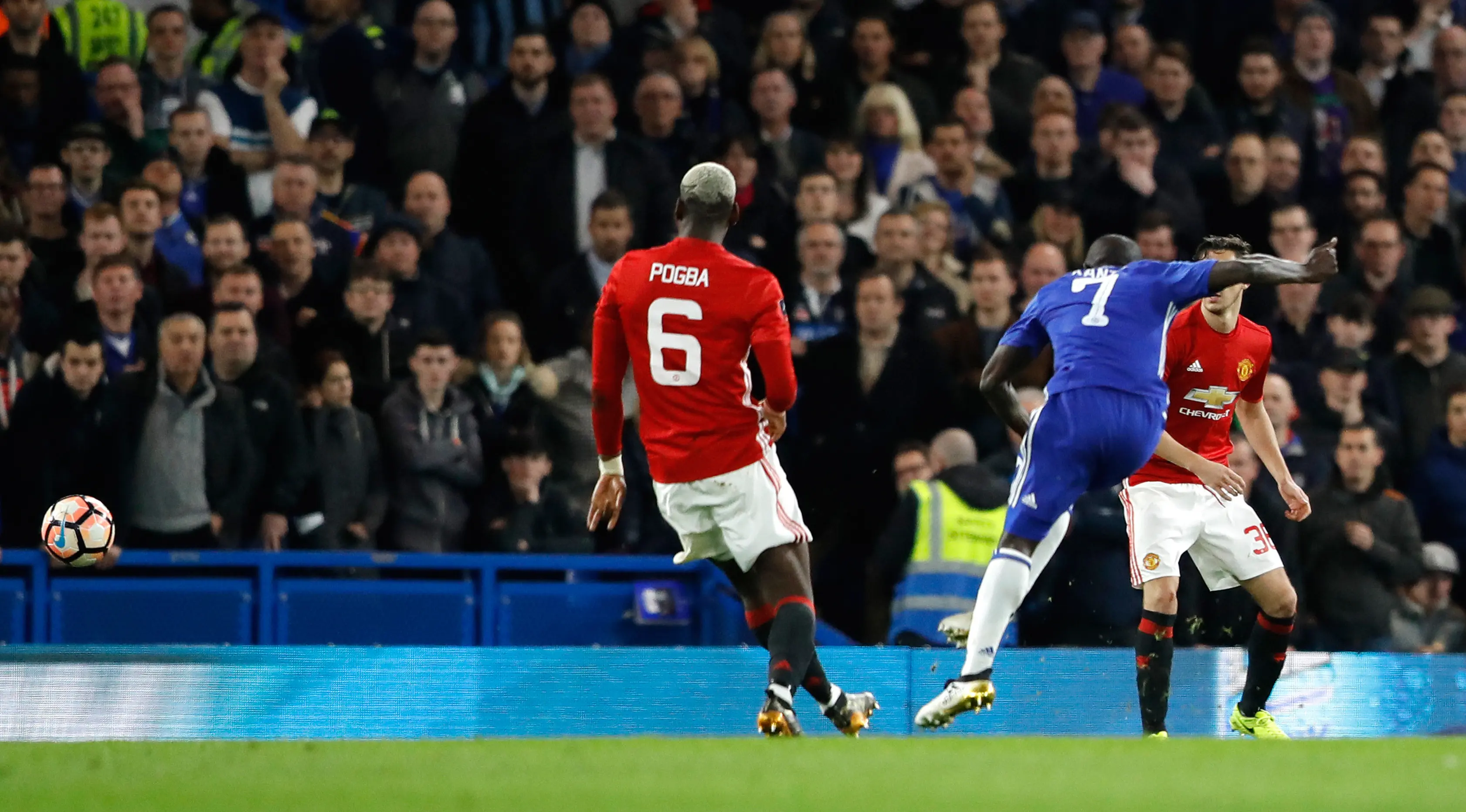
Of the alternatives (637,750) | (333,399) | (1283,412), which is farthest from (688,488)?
(1283,412)

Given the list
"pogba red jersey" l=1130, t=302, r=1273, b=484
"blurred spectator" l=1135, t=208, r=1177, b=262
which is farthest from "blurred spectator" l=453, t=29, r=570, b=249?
"pogba red jersey" l=1130, t=302, r=1273, b=484

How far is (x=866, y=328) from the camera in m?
13.2

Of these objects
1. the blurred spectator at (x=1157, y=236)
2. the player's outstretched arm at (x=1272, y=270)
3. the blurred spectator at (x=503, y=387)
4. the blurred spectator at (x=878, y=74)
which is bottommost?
the blurred spectator at (x=503, y=387)

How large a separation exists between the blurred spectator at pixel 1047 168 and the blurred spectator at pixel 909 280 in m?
1.56

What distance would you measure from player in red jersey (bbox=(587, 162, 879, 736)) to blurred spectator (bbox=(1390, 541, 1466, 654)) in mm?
5884

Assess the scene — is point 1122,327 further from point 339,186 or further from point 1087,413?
point 339,186

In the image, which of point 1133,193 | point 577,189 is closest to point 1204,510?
point 1133,193

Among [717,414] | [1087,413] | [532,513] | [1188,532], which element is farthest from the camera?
[532,513]

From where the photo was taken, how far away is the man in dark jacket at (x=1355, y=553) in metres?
13.2

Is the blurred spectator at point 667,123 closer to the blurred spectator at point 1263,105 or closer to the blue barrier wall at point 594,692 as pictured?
the blurred spectator at point 1263,105

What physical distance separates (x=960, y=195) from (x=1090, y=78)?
6.03 feet

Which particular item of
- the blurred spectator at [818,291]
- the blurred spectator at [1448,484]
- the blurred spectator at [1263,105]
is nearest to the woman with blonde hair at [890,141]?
the blurred spectator at [818,291]

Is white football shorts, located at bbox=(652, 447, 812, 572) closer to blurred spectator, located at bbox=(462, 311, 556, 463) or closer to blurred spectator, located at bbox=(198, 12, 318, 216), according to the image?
blurred spectator, located at bbox=(462, 311, 556, 463)

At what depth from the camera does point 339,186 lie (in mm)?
13953
